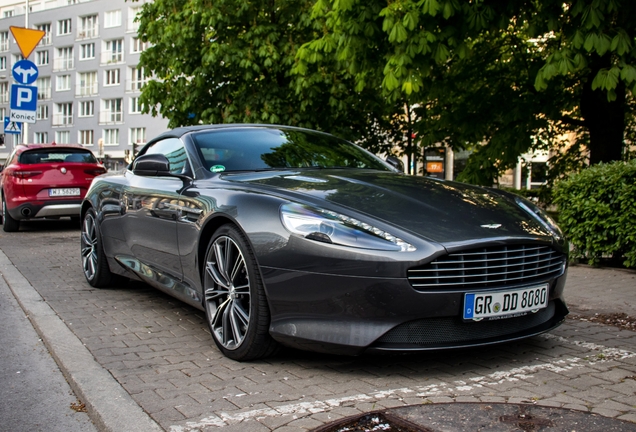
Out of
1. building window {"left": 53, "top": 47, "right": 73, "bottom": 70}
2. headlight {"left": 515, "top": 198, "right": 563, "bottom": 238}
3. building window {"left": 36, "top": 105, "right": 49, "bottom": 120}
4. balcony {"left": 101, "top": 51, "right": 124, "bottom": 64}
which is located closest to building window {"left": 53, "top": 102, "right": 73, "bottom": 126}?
building window {"left": 36, "top": 105, "right": 49, "bottom": 120}

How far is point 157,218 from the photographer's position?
546 centimetres

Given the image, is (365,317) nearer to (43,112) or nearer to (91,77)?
(91,77)

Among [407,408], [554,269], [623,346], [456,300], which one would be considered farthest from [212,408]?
[623,346]

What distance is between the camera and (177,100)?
20203 mm

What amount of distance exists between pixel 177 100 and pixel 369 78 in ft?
31.6

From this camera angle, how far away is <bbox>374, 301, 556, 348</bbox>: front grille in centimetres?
375

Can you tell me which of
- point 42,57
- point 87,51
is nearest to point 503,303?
point 87,51

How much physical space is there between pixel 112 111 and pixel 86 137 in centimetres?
461

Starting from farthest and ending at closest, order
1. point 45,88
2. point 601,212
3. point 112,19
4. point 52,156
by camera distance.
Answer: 1. point 45,88
2. point 112,19
3. point 52,156
4. point 601,212

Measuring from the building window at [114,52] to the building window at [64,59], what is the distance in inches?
228

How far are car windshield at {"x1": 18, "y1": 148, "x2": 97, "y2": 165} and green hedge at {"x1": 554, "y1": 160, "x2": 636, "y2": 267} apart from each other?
9.01 m

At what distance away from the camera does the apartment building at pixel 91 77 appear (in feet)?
235

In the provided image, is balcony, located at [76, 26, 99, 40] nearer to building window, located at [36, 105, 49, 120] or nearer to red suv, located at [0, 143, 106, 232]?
building window, located at [36, 105, 49, 120]

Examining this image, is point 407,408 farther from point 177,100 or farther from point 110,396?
point 177,100
